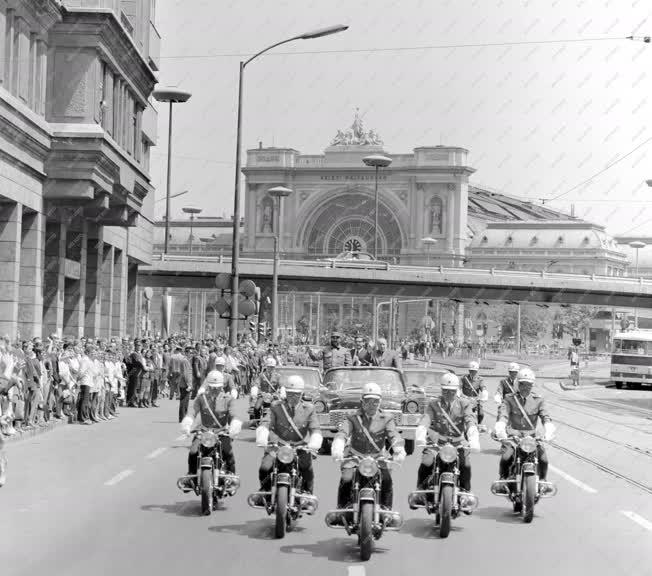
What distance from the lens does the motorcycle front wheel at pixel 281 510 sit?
10953mm

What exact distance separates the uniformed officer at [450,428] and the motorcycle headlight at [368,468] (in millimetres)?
1471

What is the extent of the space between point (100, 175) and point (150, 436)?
13168mm

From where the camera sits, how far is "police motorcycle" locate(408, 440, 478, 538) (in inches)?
443

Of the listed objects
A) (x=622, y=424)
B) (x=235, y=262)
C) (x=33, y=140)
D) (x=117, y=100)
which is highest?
(x=117, y=100)

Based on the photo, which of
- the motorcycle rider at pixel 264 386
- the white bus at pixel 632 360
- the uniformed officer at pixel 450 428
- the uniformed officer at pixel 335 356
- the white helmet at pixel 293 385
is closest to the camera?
the white helmet at pixel 293 385

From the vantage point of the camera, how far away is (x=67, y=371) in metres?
24.5

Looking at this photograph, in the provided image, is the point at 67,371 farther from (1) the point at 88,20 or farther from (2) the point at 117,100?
(2) the point at 117,100

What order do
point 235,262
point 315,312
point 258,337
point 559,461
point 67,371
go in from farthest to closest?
1. point 315,312
2. point 258,337
3. point 235,262
4. point 67,371
5. point 559,461

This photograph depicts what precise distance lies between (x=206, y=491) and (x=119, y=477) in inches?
144

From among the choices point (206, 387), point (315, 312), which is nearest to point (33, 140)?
point (206, 387)

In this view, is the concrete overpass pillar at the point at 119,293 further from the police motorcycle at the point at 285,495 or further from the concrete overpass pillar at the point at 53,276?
the police motorcycle at the point at 285,495

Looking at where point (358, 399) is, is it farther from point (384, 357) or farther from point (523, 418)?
point (523, 418)

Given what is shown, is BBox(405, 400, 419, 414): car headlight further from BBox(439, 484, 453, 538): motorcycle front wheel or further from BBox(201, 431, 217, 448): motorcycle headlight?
BBox(439, 484, 453, 538): motorcycle front wheel

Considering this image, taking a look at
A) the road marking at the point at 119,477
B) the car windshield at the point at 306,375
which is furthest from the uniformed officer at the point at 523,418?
the car windshield at the point at 306,375
